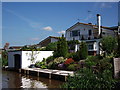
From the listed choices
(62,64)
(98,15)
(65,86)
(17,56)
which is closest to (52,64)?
(62,64)

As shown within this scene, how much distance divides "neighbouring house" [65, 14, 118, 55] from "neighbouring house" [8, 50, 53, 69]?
7187 mm

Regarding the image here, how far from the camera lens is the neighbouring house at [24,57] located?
19.9 metres

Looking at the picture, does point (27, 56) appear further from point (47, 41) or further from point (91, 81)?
point (47, 41)

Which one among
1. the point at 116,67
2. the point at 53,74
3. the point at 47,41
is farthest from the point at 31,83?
the point at 47,41

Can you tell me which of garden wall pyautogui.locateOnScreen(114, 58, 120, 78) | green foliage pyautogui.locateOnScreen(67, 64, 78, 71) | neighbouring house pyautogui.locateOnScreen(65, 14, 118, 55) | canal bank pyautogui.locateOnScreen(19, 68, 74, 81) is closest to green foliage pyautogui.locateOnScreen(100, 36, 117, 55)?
green foliage pyautogui.locateOnScreen(67, 64, 78, 71)

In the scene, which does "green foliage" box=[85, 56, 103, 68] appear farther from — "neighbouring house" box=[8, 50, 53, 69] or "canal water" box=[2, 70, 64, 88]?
"neighbouring house" box=[8, 50, 53, 69]

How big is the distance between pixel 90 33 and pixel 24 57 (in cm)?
1301

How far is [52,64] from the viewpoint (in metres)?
17.7

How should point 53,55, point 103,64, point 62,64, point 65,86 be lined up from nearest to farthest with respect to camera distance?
point 65,86, point 103,64, point 62,64, point 53,55

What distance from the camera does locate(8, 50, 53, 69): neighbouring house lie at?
65.2ft

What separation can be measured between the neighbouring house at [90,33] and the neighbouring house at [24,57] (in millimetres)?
7187

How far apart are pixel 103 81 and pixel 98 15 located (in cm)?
2161

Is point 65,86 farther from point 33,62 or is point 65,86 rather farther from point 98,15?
point 98,15

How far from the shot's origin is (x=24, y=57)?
19922 millimetres
